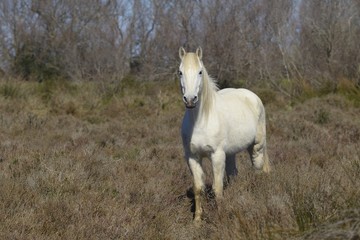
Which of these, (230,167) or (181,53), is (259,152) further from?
(181,53)

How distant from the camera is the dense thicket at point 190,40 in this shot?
16.8 metres

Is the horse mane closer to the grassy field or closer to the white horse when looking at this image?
the white horse

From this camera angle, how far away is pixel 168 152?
7281mm

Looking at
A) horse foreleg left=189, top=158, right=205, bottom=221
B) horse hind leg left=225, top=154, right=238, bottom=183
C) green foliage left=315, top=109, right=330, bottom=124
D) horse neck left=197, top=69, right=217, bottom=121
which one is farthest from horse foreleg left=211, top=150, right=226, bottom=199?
green foliage left=315, top=109, right=330, bottom=124

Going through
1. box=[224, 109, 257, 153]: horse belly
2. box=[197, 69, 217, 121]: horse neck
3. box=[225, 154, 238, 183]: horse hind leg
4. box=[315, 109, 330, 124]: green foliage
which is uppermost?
box=[197, 69, 217, 121]: horse neck

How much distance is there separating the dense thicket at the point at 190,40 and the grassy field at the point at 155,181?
5050mm

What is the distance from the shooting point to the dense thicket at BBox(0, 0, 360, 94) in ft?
55.0

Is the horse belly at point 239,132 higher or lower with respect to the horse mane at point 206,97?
lower

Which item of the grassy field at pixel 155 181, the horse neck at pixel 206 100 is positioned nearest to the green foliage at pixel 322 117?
the grassy field at pixel 155 181

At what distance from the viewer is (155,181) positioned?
17.2ft

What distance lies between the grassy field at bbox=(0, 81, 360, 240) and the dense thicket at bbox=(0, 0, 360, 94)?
199 inches

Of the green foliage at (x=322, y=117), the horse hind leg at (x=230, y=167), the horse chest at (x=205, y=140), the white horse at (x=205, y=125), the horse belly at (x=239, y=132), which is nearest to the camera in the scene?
the white horse at (x=205, y=125)

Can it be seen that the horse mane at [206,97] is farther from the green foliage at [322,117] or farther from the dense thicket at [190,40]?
the dense thicket at [190,40]

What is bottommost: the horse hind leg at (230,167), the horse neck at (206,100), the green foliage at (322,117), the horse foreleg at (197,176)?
the green foliage at (322,117)
